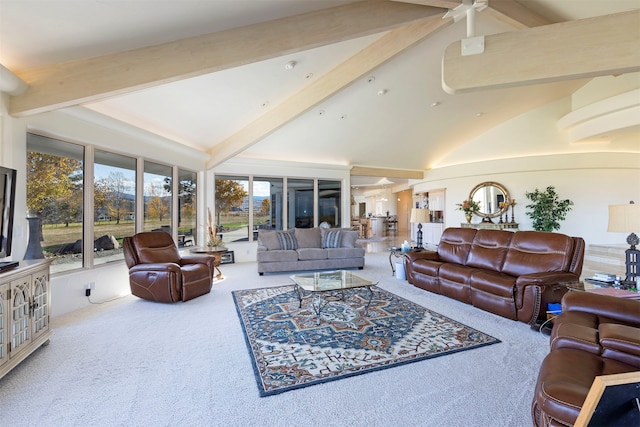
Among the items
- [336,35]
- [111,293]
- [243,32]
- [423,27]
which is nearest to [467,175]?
[423,27]

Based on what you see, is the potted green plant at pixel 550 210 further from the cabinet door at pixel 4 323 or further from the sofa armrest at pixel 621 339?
the cabinet door at pixel 4 323

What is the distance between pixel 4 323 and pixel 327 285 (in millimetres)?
2813

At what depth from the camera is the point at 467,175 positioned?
29.5 feet

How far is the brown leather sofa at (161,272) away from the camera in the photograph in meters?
3.92

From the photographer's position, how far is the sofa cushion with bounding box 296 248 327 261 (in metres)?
5.87

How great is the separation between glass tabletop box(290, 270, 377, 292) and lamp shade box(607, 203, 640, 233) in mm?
2375

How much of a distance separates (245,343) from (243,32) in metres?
3.00

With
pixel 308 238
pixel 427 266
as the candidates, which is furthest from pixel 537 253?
pixel 308 238

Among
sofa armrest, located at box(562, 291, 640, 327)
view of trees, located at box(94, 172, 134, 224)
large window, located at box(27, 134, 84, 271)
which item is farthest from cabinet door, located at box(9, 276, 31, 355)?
sofa armrest, located at box(562, 291, 640, 327)

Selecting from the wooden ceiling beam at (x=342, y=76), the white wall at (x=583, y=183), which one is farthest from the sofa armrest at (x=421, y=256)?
the white wall at (x=583, y=183)

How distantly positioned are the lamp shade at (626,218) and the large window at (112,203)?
603 cm

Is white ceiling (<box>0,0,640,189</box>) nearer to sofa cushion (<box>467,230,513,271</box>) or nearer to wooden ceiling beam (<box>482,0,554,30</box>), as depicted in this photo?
wooden ceiling beam (<box>482,0,554,30</box>)

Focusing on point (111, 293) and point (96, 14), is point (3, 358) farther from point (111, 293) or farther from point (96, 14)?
point (96, 14)

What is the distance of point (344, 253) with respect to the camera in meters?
6.15
